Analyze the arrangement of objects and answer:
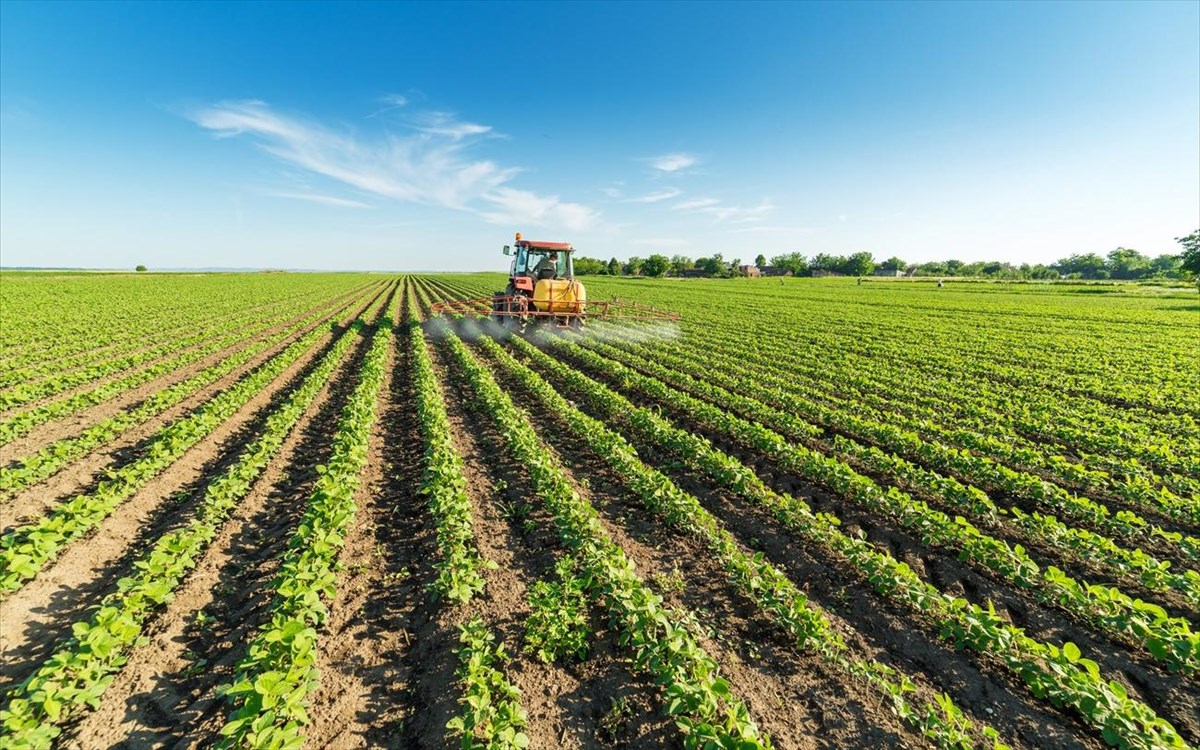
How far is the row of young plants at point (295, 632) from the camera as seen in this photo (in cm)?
305

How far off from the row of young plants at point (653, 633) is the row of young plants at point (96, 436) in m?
6.93

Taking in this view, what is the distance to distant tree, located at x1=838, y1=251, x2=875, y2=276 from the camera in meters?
135

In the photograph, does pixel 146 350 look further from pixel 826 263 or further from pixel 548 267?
pixel 826 263

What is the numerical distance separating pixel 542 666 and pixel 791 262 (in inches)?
5829

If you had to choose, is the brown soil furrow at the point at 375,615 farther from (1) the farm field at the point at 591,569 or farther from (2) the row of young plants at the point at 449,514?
(2) the row of young plants at the point at 449,514

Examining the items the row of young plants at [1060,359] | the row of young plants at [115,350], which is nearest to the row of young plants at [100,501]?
the row of young plants at [115,350]

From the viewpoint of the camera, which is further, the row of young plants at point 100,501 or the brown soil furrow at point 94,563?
the row of young plants at point 100,501

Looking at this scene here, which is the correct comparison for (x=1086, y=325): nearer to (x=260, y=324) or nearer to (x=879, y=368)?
(x=879, y=368)

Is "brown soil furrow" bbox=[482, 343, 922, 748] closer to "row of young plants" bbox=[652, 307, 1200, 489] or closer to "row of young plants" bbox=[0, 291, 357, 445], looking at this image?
"row of young plants" bbox=[652, 307, 1200, 489]

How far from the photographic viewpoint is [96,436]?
8.01m

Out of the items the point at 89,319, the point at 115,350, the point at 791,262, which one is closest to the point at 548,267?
the point at 115,350

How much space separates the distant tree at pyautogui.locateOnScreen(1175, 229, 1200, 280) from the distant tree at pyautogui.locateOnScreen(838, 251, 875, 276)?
→ 254ft

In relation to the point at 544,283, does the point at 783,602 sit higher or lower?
lower

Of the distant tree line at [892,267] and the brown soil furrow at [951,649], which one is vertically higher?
the distant tree line at [892,267]
